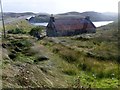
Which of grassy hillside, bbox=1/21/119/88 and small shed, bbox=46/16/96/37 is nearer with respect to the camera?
grassy hillside, bbox=1/21/119/88

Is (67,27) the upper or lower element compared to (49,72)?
lower

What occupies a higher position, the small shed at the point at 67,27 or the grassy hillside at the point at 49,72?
the grassy hillside at the point at 49,72

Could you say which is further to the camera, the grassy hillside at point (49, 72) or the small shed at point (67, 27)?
the small shed at point (67, 27)

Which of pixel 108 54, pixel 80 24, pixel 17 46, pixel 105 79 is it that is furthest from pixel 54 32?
pixel 105 79

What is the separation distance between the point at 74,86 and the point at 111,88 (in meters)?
Answer: 2.28

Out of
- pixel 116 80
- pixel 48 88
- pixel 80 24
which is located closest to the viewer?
pixel 48 88

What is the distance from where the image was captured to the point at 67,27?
65125 millimetres

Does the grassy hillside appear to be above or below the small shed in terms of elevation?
above

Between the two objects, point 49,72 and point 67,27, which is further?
point 67,27

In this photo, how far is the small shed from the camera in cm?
6219

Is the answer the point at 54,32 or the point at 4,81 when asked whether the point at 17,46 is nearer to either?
the point at 4,81

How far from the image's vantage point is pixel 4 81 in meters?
8.26

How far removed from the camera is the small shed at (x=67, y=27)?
6219 centimetres

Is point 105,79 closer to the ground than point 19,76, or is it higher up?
closer to the ground
